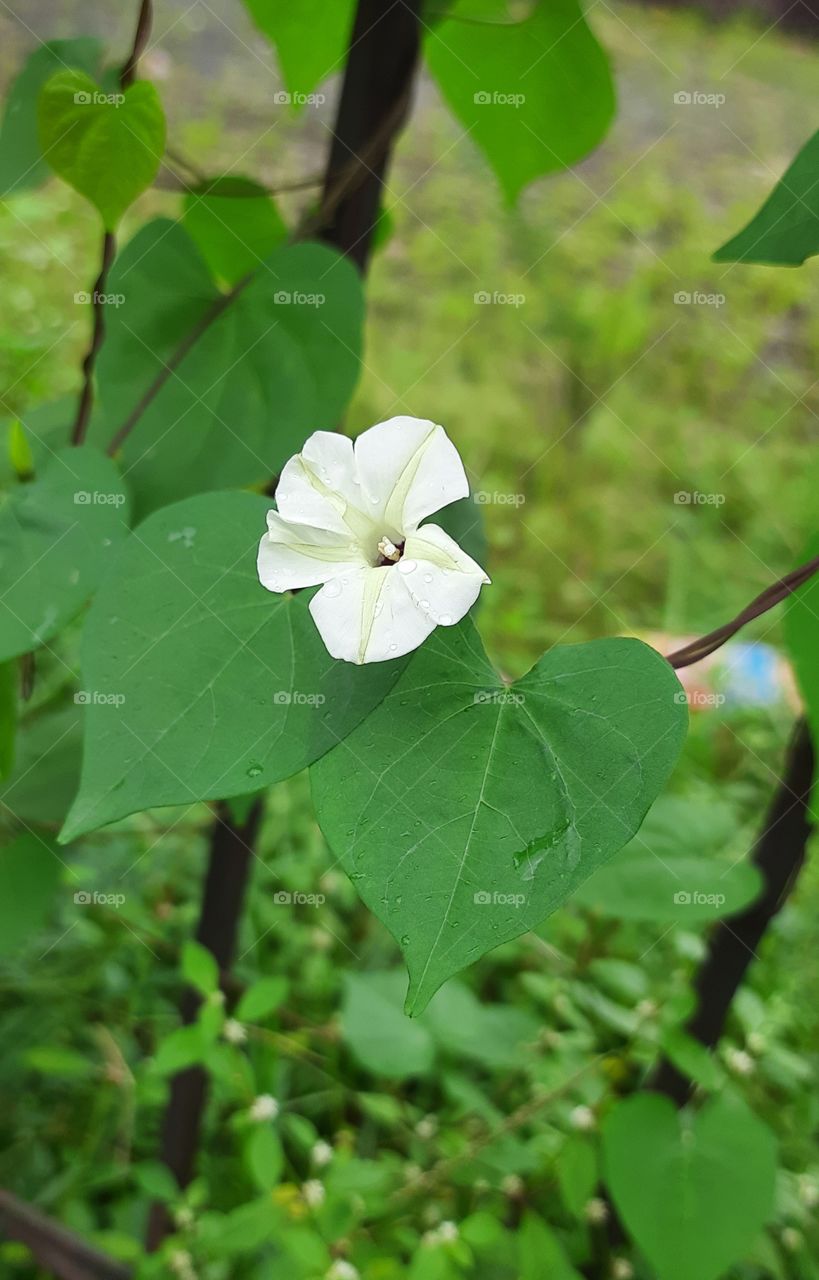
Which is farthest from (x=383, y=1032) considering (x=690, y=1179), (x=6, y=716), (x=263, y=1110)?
(x=6, y=716)

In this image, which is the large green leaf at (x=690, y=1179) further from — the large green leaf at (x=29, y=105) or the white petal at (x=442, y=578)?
the large green leaf at (x=29, y=105)

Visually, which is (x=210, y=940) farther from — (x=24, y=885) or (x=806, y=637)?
(x=806, y=637)

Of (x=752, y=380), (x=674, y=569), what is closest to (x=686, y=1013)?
(x=674, y=569)

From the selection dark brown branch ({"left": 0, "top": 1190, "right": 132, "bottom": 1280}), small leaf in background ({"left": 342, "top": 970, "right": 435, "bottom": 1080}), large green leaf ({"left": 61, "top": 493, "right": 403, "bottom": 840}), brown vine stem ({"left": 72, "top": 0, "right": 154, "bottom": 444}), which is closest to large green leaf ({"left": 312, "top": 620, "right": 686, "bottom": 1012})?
large green leaf ({"left": 61, "top": 493, "right": 403, "bottom": 840})

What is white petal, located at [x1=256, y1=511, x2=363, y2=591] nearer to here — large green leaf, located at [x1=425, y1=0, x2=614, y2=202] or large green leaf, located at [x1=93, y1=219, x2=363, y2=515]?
large green leaf, located at [x1=93, y1=219, x2=363, y2=515]

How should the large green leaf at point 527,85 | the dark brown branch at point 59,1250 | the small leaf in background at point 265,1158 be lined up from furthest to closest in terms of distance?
the dark brown branch at point 59,1250
the small leaf in background at point 265,1158
the large green leaf at point 527,85

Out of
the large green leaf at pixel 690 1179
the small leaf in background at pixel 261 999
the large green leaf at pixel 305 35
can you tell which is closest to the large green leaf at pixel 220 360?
the large green leaf at pixel 305 35
